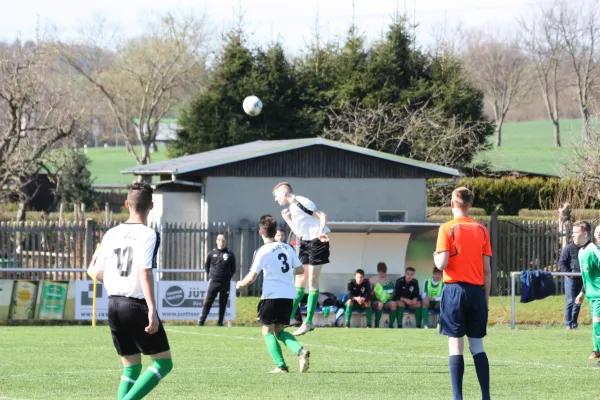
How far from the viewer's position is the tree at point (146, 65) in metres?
66.2

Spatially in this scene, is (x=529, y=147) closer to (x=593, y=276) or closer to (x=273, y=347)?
(x=593, y=276)

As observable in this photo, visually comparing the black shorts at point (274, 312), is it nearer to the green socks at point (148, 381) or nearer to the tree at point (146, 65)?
the green socks at point (148, 381)

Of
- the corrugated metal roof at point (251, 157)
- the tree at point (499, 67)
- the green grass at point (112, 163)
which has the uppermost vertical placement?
the tree at point (499, 67)

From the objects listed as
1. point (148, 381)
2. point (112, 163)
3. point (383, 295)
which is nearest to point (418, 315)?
point (383, 295)

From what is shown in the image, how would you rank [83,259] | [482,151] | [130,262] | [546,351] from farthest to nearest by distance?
[482,151], [83,259], [546,351], [130,262]

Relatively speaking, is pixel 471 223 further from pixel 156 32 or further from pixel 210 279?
pixel 156 32

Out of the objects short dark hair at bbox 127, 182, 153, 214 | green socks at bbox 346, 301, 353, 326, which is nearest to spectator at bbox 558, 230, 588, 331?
green socks at bbox 346, 301, 353, 326

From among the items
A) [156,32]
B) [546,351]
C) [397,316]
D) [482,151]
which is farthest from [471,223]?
[156,32]

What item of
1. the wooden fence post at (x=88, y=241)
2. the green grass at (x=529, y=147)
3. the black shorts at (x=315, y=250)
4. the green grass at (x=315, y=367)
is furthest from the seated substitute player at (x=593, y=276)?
the green grass at (x=529, y=147)

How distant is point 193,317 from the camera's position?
2341 centimetres

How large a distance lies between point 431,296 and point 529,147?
70979 mm

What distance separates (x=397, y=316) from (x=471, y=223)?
45.9 feet

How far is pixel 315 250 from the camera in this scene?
15344 millimetres

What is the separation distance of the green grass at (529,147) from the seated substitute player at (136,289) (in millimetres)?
57357
